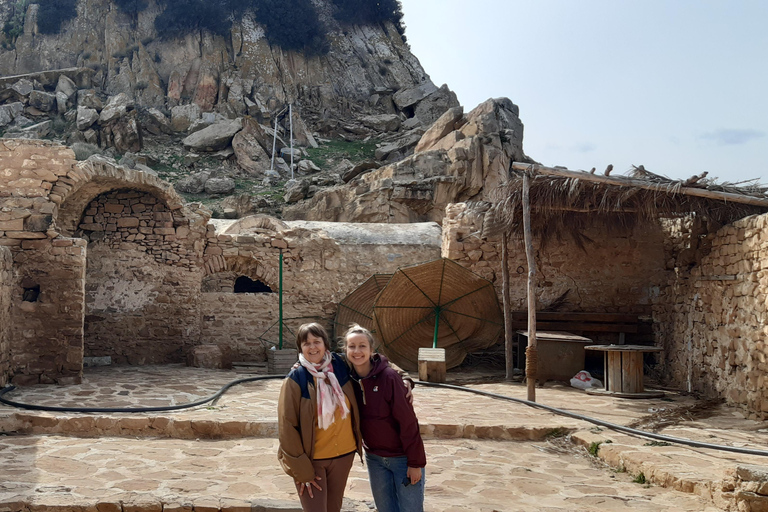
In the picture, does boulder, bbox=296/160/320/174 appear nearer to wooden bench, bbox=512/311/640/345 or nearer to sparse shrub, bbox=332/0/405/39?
sparse shrub, bbox=332/0/405/39

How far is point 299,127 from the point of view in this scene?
36469 millimetres

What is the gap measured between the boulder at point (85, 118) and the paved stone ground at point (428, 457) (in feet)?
92.7

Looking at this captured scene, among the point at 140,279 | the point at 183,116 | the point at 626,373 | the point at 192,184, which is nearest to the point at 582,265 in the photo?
the point at 626,373

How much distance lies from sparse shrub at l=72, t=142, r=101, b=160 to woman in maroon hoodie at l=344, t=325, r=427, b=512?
94.8 feet

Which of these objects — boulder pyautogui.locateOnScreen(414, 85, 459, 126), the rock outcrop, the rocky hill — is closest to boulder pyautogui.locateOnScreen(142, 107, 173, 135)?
the rocky hill

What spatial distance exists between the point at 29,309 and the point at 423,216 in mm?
15285

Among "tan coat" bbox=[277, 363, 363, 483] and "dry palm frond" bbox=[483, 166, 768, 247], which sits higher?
"dry palm frond" bbox=[483, 166, 768, 247]

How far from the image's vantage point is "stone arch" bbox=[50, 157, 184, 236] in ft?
29.8

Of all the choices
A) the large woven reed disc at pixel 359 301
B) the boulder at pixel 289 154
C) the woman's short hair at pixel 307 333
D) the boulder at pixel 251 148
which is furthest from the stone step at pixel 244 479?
the boulder at pixel 289 154

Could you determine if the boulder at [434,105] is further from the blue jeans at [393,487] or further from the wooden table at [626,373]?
the blue jeans at [393,487]

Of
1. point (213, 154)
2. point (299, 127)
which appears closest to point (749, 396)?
point (213, 154)

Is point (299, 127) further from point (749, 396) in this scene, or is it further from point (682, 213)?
point (749, 396)

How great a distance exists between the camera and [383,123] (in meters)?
37.8

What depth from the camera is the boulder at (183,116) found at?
3466cm
